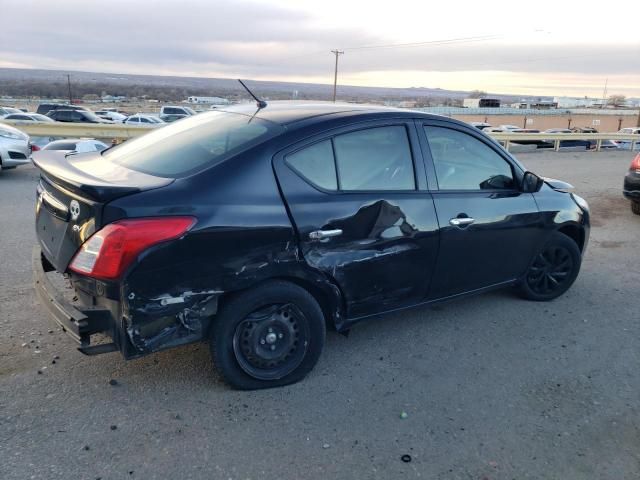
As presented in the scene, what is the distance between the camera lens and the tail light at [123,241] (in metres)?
2.69

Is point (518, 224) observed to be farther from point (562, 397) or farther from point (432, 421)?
point (432, 421)

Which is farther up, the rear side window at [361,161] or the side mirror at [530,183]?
the rear side window at [361,161]

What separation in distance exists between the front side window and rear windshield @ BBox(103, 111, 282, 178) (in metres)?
1.28

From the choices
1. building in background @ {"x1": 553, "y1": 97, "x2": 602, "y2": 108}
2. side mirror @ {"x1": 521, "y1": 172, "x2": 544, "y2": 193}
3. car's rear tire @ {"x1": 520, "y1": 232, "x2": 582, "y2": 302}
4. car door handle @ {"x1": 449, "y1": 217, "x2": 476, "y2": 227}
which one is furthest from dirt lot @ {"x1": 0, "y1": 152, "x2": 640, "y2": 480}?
building in background @ {"x1": 553, "y1": 97, "x2": 602, "y2": 108}

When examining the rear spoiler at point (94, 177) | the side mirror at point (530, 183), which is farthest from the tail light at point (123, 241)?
the side mirror at point (530, 183)

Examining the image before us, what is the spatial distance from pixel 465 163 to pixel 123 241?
2598 millimetres

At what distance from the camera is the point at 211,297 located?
9.71ft

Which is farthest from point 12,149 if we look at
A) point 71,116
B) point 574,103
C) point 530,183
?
point 574,103

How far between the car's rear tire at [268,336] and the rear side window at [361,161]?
0.72 meters

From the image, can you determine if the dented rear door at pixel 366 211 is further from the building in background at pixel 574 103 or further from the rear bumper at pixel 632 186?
the building in background at pixel 574 103

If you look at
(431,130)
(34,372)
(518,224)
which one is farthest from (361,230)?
(34,372)

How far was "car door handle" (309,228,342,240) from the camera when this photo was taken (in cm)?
320

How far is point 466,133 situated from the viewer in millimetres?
4121

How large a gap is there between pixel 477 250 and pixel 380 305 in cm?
96
